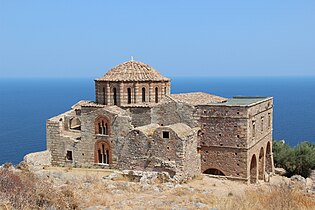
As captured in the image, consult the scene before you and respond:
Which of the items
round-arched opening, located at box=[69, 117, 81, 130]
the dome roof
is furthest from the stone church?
round-arched opening, located at box=[69, 117, 81, 130]

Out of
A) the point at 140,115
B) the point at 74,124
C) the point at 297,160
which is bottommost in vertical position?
the point at 297,160

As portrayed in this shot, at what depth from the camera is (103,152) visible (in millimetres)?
25906

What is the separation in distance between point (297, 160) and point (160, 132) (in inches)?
545

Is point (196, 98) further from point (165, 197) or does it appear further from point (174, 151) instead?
point (165, 197)

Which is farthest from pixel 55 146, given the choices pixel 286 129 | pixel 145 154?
pixel 286 129

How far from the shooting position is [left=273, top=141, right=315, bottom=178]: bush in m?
30.1

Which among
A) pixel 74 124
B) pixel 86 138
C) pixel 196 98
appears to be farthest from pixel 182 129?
pixel 74 124

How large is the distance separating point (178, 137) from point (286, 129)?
60578mm

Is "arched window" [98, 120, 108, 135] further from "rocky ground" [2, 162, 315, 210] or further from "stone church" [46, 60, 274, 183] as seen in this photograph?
"rocky ground" [2, 162, 315, 210]

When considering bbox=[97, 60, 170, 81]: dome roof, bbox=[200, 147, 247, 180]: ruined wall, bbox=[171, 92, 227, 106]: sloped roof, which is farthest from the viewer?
bbox=[97, 60, 170, 81]: dome roof

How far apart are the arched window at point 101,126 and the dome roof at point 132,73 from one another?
107 inches

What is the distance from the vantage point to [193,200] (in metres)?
14.6

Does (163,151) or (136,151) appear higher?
(163,151)

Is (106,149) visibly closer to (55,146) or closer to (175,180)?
(55,146)
